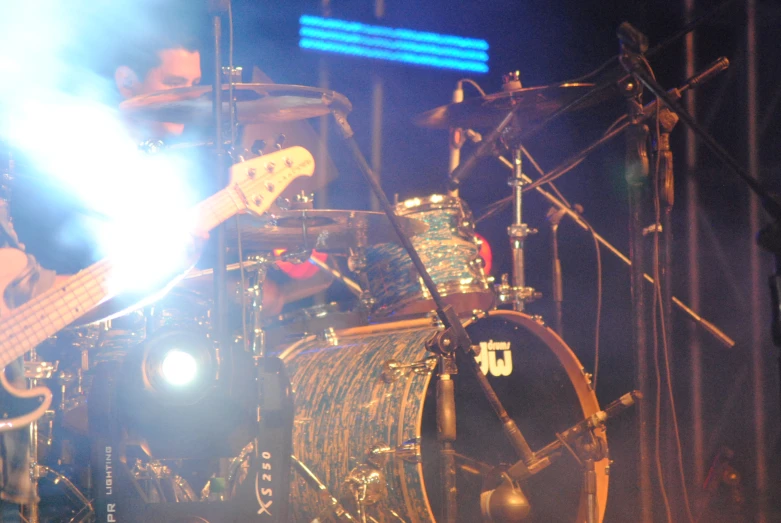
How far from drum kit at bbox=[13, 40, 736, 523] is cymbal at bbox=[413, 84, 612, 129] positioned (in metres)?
0.01

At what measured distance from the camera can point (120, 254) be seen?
2346mm

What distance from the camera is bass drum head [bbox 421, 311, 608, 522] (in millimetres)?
3129

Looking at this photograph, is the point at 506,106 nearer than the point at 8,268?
No

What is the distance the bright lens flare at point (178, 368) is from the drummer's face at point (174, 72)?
1791mm

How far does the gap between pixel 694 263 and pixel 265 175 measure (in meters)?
2.41

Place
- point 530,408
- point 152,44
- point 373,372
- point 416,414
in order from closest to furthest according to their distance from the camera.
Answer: point 416,414 → point 373,372 → point 530,408 → point 152,44

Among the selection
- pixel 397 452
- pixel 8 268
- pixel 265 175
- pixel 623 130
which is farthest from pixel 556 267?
pixel 8 268

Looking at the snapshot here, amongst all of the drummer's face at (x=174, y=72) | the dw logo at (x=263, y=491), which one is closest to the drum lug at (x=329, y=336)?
the dw logo at (x=263, y=491)

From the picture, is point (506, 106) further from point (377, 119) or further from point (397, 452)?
point (377, 119)

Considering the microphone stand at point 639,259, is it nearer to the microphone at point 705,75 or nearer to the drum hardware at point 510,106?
the microphone at point 705,75

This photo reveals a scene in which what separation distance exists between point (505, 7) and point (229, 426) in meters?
3.38

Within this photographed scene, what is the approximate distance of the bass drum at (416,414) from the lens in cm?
266

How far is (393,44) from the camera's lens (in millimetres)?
4691

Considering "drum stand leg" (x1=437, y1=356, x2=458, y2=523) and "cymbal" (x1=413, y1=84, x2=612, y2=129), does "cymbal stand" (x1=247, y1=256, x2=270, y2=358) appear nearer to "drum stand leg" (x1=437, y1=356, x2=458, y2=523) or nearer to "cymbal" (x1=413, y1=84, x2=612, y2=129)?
"drum stand leg" (x1=437, y1=356, x2=458, y2=523)
